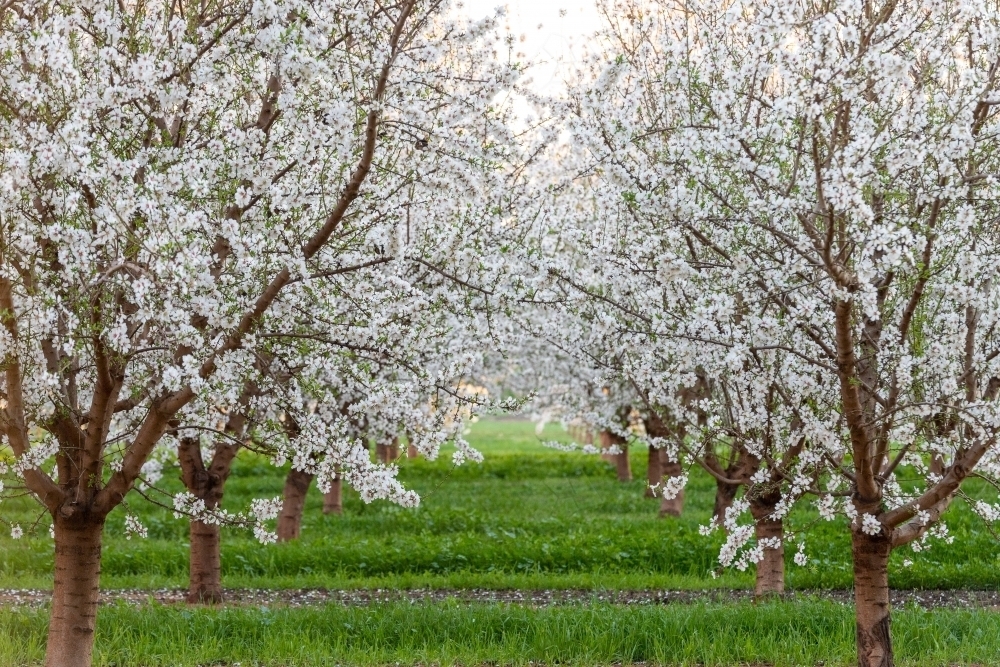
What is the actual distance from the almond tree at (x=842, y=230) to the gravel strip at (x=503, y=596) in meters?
3.82

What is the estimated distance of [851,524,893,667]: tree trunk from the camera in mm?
7172

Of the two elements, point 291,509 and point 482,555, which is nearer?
point 482,555

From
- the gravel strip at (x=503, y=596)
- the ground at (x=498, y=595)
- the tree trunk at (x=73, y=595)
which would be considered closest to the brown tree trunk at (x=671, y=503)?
the ground at (x=498, y=595)

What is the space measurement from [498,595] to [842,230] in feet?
26.8

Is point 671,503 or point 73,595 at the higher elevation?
point 671,503

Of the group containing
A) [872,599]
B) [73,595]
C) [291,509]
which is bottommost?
[872,599]

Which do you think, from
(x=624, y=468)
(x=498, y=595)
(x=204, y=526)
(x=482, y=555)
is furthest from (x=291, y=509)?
(x=624, y=468)

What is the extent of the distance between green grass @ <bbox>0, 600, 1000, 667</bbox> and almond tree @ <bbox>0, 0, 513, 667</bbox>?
193 cm

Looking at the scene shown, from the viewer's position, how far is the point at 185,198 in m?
6.20

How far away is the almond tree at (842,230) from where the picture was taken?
5645 millimetres

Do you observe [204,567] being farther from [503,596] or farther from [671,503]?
[671,503]

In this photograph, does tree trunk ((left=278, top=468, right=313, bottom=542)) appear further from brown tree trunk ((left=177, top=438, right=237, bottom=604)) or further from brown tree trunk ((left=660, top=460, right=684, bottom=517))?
brown tree trunk ((left=660, top=460, right=684, bottom=517))

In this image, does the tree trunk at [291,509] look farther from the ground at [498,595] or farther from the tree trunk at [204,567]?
the tree trunk at [204,567]

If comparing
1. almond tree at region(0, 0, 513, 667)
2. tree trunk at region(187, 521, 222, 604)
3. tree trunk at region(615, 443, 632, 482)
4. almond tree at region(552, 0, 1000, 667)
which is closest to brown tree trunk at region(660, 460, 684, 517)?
tree trunk at region(615, 443, 632, 482)
